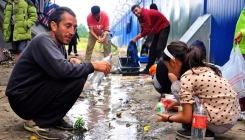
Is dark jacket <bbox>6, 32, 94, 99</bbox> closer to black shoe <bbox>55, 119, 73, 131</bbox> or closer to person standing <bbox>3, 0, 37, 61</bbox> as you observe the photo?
black shoe <bbox>55, 119, 73, 131</bbox>

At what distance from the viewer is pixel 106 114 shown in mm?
4082

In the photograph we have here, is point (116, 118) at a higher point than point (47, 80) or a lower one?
lower

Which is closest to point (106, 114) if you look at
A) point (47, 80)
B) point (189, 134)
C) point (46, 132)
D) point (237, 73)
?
point (46, 132)

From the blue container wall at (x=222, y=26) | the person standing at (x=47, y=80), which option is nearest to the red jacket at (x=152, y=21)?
the blue container wall at (x=222, y=26)

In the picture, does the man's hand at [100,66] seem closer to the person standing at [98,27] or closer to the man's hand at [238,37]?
the man's hand at [238,37]

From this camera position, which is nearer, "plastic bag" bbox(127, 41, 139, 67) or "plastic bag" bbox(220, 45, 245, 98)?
"plastic bag" bbox(220, 45, 245, 98)

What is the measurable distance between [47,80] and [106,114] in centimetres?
128

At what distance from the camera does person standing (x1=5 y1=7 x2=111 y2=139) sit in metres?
2.90

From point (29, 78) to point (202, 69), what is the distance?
1.53 metres

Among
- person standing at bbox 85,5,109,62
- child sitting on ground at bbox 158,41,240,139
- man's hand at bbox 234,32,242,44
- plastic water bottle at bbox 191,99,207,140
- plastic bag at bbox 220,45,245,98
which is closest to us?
plastic water bottle at bbox 191,99,207,140

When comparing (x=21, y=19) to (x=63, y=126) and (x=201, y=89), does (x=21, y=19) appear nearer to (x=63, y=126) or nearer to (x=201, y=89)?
(x=63, y=126)

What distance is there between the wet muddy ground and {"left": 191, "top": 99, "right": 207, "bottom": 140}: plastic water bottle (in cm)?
29

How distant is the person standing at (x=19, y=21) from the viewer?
664cm

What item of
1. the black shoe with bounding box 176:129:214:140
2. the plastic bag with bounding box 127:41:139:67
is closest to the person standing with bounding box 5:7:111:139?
the black shoe with bounding box 176:129:214:140
